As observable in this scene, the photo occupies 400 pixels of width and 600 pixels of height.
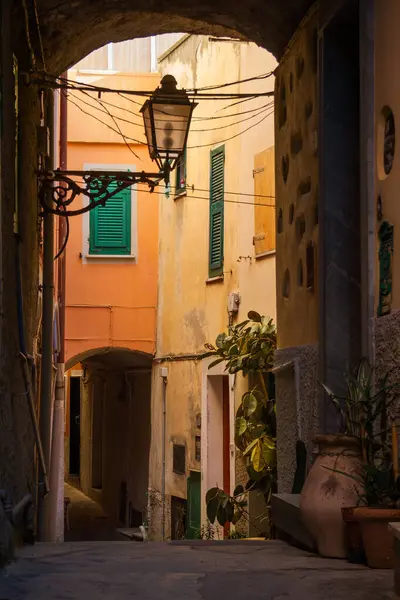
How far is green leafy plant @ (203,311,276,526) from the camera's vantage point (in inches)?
480

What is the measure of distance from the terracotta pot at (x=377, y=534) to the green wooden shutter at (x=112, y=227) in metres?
13.5

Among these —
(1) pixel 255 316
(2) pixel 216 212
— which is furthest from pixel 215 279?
(1) pixel 255 316

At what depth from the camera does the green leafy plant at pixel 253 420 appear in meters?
12.2

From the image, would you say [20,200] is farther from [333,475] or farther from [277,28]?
[333,475]

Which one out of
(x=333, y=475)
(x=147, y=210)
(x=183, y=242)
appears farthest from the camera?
(x=147, y=210)

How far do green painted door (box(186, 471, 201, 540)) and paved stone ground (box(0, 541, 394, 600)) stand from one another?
874 centimetres

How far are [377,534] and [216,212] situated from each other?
35.2ft

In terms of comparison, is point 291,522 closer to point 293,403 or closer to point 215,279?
point 293,403

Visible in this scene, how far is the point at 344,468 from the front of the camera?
678cm

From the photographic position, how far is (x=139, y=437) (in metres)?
22.0

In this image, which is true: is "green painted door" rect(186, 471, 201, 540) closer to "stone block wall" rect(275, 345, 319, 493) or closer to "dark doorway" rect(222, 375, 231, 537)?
"dark doorway" rect(222, 375, 231, 537)

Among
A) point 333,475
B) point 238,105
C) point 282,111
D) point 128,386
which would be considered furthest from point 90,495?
point 333,475

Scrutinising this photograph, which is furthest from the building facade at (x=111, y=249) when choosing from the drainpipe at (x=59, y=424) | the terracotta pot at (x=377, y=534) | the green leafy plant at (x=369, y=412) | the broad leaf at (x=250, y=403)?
the terracotta pot at (x=377, y=534)

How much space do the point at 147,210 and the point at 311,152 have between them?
10.6 m
